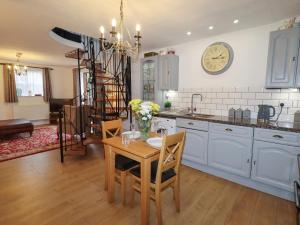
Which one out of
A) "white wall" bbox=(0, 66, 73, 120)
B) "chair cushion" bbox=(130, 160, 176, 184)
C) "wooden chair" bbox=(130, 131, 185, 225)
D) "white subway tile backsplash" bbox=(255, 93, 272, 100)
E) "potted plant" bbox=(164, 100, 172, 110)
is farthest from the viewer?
"white wall" bbox=(0, 66, 73, 120)

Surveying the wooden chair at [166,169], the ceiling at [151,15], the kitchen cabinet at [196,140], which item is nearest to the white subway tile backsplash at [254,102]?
the kitchen cabinet at [196,140]

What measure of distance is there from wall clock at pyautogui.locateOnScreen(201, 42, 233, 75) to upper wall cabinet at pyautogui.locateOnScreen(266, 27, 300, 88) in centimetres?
69

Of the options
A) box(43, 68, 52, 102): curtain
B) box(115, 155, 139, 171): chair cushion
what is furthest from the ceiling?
box(43, 68, 52, 102): curtain

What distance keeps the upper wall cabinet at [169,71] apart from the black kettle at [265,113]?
1.67m

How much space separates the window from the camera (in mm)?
6366

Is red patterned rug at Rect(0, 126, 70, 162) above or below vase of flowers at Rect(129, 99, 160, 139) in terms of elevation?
below

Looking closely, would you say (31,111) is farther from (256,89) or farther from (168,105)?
(256,89)

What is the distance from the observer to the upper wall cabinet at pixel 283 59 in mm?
2121

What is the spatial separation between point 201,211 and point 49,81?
7.42 m

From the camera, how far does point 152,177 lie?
66.3 inches

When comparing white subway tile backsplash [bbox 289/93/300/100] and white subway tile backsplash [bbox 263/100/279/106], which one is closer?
white subway tile backsplash [bbox 289/93/300/100]

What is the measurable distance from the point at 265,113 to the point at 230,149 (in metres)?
0.79

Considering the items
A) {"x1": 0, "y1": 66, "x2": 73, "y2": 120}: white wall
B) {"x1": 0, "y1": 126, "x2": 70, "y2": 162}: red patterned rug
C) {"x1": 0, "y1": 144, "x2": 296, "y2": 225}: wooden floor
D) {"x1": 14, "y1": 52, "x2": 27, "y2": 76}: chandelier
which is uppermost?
{"x1": 14, "y1": 52, "x2": 27, "y2": 76}: chandelier

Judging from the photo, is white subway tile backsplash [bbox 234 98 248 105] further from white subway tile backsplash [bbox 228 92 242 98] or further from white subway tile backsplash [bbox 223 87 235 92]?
white subway tile backsplash [bbox 223 87 235 92]
